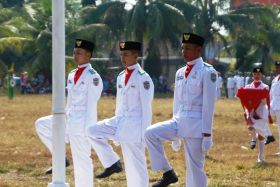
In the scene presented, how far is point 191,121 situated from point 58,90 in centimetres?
148

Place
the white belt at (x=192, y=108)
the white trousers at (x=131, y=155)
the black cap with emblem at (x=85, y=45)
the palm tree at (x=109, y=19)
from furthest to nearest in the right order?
1. the palm tree at (x=109, y=19)
2. the black cap with emblem at (x=85, y=45)
3. the white trousers at (x=131, y=155)
4. the white belt at (x=192, y=108)

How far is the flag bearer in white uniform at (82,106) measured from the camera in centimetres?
1120

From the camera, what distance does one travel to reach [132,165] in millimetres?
10703

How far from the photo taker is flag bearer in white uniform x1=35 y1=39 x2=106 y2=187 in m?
11.2

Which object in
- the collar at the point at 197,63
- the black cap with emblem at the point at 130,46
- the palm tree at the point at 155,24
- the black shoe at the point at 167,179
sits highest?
the palm tree at the point at 155,24

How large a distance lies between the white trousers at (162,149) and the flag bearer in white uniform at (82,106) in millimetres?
1840

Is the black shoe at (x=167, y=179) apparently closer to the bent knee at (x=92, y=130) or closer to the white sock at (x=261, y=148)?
the bent knee at (x=92, y=130)

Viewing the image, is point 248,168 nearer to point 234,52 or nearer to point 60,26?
point 60,26

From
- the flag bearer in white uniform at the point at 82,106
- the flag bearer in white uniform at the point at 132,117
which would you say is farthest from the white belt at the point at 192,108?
the flag bearer in white uniform at the point at 82,106

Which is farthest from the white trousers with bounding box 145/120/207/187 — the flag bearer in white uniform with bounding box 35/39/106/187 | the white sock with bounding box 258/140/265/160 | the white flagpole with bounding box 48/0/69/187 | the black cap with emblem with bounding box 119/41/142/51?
the white sock with bounding box 258/140/265/160

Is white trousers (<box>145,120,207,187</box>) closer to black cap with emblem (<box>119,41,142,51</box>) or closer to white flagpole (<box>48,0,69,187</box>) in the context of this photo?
white flagpole (<box>48,0,69,187</box>)

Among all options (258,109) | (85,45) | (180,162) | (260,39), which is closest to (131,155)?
(85,45)

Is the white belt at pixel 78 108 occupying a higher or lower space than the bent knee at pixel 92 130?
higher

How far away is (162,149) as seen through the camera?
376 inches
